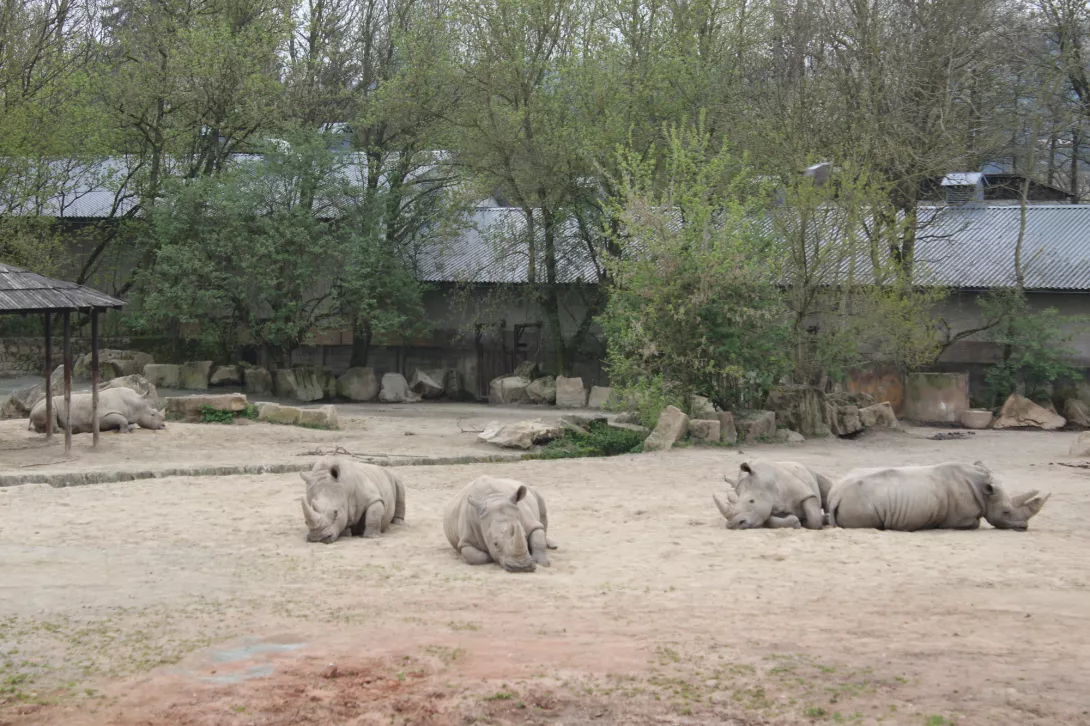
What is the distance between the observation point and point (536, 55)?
106 feet

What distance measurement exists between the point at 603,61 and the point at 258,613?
25933 mm

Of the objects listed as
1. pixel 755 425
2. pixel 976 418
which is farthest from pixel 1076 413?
pixel 755 425

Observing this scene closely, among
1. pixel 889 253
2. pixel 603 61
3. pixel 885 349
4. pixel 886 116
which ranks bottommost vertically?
pixel 885 349

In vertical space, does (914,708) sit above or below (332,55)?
below

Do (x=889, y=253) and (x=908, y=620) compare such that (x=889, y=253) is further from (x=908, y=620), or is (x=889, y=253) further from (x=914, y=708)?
(x=914, y=708)

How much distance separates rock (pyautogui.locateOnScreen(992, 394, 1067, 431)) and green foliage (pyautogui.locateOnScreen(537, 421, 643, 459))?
36.2 ft

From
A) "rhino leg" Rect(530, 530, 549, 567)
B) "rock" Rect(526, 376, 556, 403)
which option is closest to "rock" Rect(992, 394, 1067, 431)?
"rock" Rect(526, 376, 556, 403)

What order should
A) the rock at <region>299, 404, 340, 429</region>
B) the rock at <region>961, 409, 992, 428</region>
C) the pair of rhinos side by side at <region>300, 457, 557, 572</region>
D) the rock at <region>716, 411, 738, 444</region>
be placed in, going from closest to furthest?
1. the pair of rhinos side by side at <region>300, 457, 557, 572</region>
2. the rock at <region>716, 411, 738, 444</region>
3. the rock at <region>299, 404, 340, 429</region>
4. the rock at <region>961, 409, 992, 428</region>

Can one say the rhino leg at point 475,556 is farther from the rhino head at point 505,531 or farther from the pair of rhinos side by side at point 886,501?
the pair of rhinos side by side at point 886,501

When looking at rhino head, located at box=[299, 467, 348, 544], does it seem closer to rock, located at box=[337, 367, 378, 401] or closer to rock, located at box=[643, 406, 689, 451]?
rock, located at box=[643, 406, 689, 451]

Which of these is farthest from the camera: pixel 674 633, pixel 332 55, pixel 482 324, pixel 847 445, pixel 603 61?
pixel 332 55

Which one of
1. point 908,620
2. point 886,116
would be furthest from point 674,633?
point 886,116

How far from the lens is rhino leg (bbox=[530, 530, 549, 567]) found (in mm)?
10398

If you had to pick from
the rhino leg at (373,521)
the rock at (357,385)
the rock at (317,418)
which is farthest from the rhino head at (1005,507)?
the rock at (357,385)
